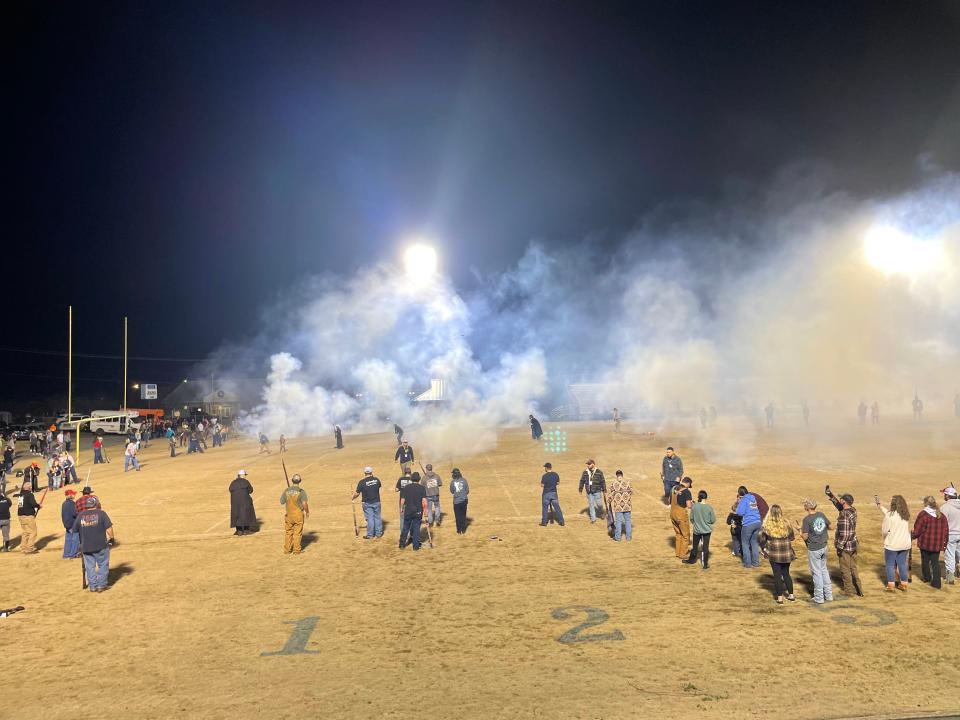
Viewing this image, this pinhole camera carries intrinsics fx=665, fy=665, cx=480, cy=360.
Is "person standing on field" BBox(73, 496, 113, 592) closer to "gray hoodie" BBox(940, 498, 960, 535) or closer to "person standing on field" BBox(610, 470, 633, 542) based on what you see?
"person standing on field" BBox(610, 470, 633, 542)

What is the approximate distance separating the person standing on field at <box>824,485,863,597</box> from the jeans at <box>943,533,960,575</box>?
170cm

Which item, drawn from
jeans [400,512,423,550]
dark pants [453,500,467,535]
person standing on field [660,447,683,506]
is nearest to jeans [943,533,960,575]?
person standing on field [660,447,683,506]

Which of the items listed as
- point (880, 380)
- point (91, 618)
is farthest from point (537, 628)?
point (880, 380)

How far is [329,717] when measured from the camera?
705 centimetres

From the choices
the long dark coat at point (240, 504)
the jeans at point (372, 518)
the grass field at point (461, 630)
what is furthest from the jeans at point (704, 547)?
the long dark coat at point (240, 504)

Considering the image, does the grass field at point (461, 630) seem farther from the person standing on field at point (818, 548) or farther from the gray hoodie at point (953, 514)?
the gray hoodie at point (953, 514)

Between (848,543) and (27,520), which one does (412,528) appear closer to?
(848,543)

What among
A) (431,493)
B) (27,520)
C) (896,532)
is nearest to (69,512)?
(27,520)

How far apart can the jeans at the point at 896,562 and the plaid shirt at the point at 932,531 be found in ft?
1.25

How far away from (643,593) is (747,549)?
2.64m

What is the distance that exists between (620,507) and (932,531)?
577cm

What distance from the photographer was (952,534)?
1073 centimetres

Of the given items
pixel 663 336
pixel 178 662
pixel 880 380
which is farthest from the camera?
pixel 663 336

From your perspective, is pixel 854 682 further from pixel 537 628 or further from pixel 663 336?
pixel 663 336
